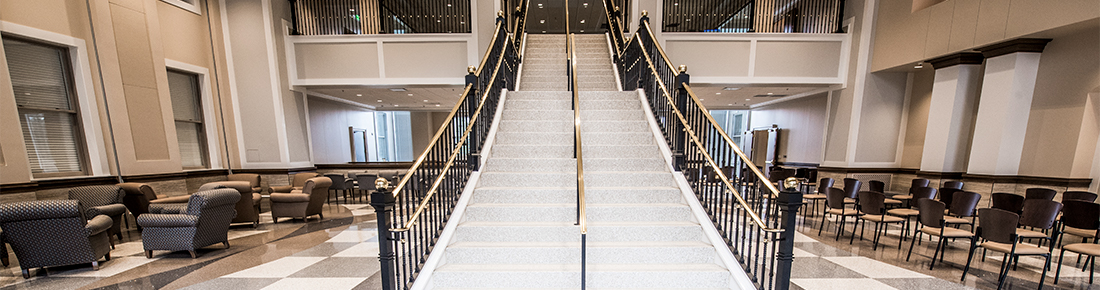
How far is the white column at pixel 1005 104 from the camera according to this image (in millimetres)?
4871

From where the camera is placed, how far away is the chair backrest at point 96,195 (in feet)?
14.6

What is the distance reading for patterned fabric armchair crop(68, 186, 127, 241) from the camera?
436cm

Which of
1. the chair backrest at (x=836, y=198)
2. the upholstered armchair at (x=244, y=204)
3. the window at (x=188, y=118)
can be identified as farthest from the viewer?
the window at (x=188, y=118)

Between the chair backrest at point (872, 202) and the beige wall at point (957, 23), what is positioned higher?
the beige wall at point (957, 23)

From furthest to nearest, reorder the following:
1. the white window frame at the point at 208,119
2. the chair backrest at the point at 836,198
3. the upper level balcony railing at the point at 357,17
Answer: the upper level balcony railing at the point at 357,17
the white window frame at the point at 208,119
the chair backrest at the point at 836,198

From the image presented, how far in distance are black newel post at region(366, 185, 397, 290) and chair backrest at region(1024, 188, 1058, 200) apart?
24.9 ft

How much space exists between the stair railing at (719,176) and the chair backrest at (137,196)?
7011 millimetres

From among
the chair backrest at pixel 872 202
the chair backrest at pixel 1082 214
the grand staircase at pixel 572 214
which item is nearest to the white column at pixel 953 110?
the chair backrest at pixel 1082 214

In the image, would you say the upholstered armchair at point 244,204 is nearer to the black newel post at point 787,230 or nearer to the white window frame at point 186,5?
the white window frame at point 186,5

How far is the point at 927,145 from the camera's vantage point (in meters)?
6.05

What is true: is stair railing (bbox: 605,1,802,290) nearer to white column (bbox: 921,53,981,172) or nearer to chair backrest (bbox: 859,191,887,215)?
chair backrest (bbox: 859,191,887,215)

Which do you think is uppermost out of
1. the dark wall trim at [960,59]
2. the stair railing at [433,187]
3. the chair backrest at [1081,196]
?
the dark wall trim at [960,59]

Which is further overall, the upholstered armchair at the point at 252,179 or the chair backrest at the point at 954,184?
the upholstered armchair at the point at 252,179

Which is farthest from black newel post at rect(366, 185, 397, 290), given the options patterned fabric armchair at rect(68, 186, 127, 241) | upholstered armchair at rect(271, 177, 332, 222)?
patterned fabric armchair at rect(68, 186, 127, 241)
